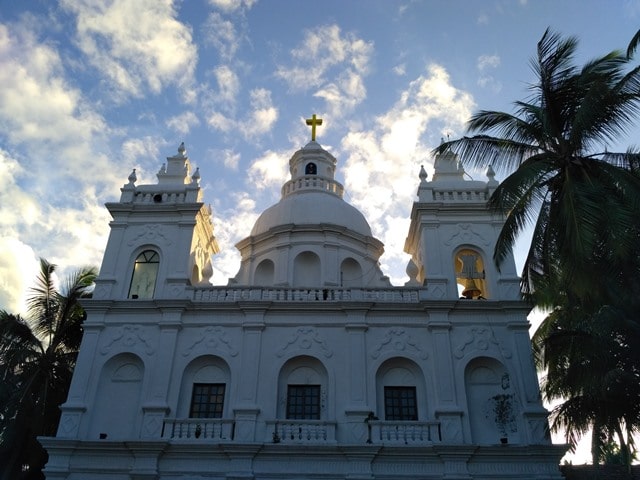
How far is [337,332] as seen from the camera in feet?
67.6

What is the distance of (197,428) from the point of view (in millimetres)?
18781

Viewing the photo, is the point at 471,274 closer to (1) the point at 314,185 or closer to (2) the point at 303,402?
(2) the point at 303,402

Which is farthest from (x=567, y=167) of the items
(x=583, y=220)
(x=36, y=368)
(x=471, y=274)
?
(x=36, y=368)

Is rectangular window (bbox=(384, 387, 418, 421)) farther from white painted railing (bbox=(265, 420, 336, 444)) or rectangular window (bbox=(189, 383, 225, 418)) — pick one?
rectangular window (bbox=(189, 383, 225, 418))

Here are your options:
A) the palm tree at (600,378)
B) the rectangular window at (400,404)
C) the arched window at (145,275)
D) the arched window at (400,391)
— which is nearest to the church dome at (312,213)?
→ the arched window at (145,275)

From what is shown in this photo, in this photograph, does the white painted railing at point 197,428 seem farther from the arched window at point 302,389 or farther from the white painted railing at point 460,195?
the white painted railing at point 460,195

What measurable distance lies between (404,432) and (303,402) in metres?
3.64

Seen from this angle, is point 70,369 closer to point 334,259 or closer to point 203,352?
point 203,352

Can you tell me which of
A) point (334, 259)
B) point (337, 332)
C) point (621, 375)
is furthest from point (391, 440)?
point (334, 259)

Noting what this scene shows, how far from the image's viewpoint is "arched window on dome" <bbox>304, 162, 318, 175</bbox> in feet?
98.9

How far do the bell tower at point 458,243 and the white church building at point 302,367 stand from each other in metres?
0.06

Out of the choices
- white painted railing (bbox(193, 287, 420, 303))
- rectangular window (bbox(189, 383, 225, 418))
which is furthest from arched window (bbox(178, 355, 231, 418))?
white painted railing (bbox(193, 287, 420, 303))

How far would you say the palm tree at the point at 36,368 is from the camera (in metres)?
20.6

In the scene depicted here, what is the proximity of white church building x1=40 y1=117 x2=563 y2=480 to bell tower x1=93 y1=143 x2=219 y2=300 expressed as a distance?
6cm
